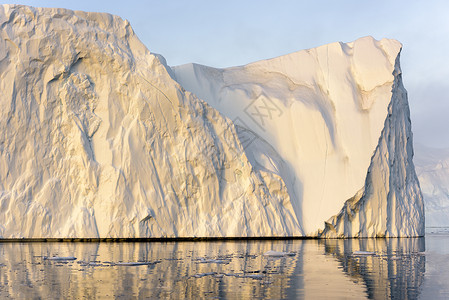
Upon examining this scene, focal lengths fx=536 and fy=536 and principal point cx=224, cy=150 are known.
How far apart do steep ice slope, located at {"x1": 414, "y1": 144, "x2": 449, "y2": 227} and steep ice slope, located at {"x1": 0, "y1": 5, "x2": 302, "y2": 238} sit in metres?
62.2

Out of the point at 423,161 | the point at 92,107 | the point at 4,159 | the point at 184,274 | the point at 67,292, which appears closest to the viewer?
the point at 67,292

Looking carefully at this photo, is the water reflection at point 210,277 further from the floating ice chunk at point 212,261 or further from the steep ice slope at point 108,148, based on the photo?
the steep ice slope at point 108,148

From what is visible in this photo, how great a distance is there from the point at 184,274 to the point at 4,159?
1677 cm

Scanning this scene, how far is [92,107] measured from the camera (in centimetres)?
2662

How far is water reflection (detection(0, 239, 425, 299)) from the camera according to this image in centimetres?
857

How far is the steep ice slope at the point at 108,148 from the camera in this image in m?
24.5

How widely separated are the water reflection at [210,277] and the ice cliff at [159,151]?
9685 mm

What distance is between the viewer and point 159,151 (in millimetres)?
26547

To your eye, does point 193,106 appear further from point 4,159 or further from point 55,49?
point 4,159

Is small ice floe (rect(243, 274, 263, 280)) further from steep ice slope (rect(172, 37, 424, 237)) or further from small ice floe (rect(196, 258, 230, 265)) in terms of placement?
steep ice slope (rect(172, 37, 424, 237))

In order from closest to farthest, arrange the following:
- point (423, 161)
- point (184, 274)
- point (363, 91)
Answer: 1. point (184, 274)
2. point (363, 91)
3. point (423, 161)

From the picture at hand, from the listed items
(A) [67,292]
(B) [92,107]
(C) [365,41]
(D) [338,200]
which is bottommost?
(A) [67,292]

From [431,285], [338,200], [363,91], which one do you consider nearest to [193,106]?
[338,200]

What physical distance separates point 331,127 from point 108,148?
42.6 ft
